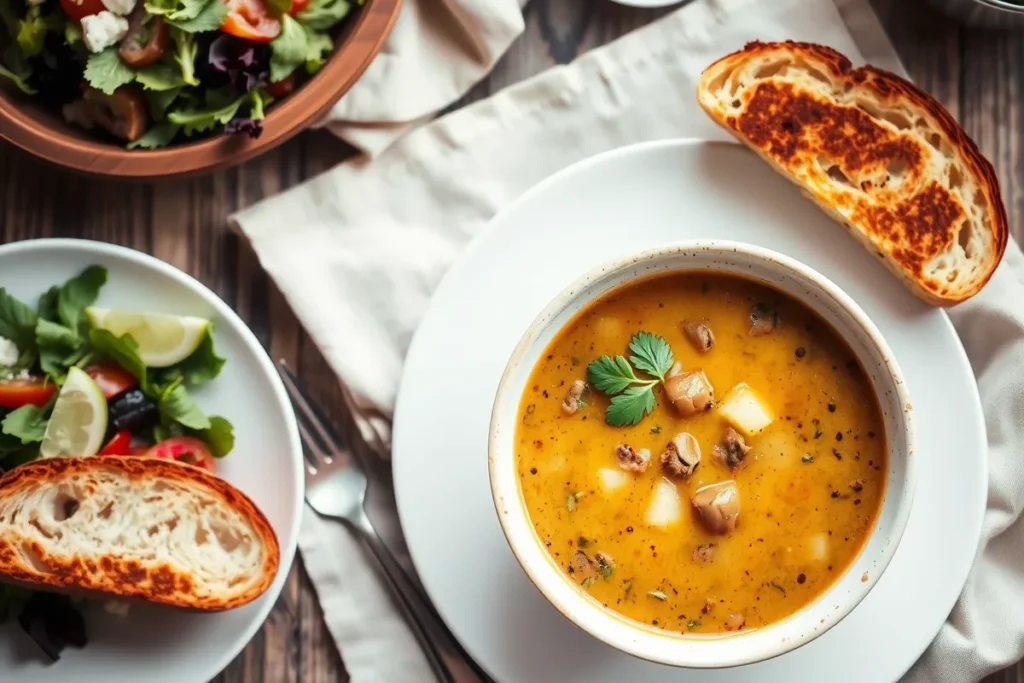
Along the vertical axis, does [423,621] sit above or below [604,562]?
below

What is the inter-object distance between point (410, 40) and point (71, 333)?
1162mm

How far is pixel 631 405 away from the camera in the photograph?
238cm

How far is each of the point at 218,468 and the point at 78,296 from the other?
0.56 m

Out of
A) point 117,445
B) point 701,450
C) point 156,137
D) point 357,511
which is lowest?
point 357,511

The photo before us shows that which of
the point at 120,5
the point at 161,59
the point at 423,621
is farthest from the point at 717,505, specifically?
the point at 120,5

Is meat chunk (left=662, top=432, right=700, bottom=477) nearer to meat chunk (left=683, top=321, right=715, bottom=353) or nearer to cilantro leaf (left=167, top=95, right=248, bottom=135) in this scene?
meat chunk (left=683, top=321, right=715, bottom=353)

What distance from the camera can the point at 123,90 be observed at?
2.72 m

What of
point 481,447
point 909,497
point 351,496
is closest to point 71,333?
point 351,496

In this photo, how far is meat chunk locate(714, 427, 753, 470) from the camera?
7.83 feet

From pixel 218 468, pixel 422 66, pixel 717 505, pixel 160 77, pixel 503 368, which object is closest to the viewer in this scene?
pixel 717 505

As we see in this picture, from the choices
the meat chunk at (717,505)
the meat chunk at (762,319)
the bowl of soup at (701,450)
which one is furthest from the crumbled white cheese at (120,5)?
the meat chunk at (717,505)

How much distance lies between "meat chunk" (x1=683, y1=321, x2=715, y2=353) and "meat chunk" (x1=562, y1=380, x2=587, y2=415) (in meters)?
0.26

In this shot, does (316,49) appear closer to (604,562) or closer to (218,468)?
(218,468)

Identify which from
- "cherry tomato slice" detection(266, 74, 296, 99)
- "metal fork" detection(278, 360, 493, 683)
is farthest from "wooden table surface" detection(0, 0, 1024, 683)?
"cherry tomato slice" detection(266, 74, 296, 99)
